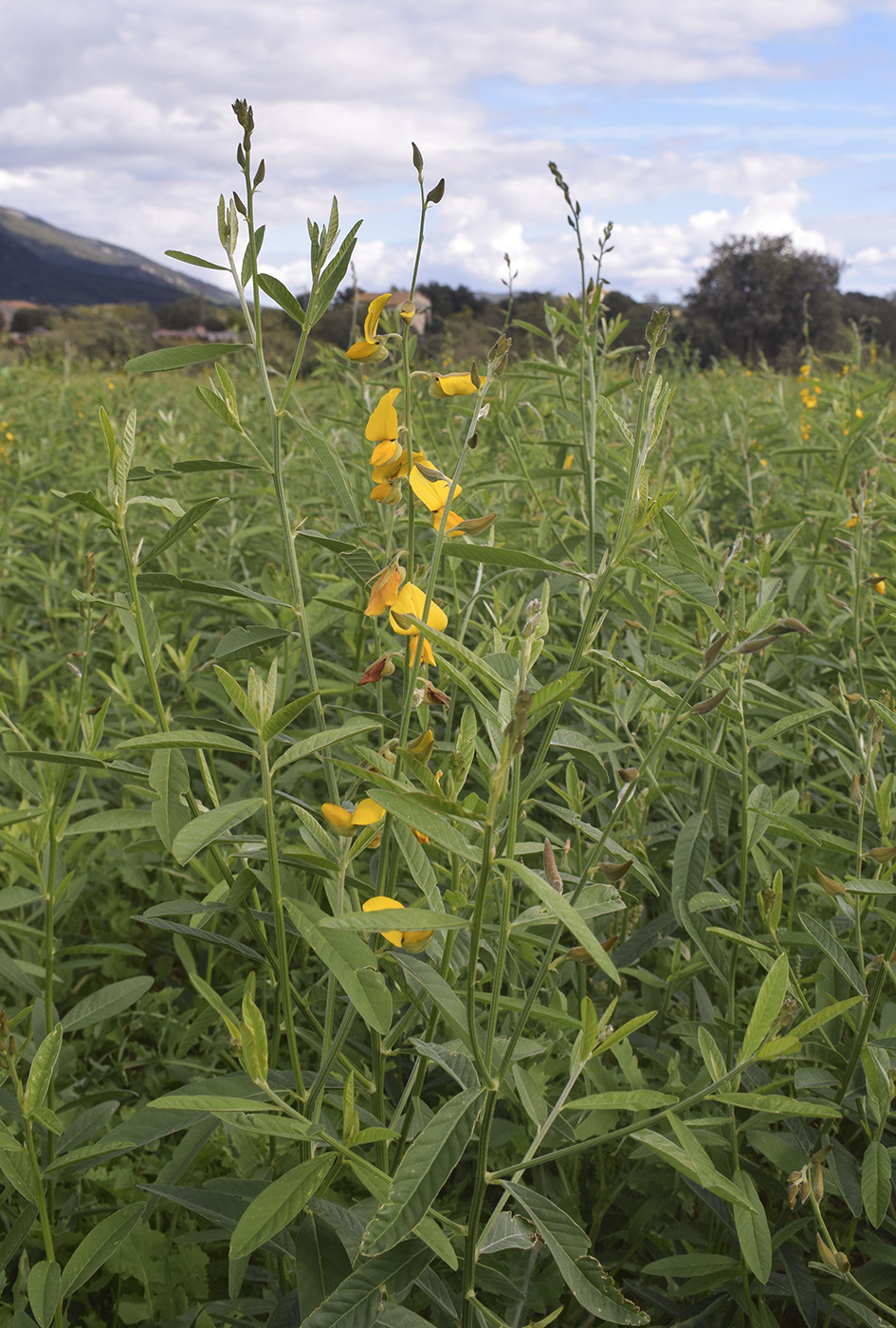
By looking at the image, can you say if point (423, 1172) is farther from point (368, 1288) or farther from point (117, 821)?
point (117, 821)

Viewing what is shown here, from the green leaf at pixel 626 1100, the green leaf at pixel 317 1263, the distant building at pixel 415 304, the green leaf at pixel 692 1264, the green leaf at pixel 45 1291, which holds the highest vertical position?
the distant building at pixel 415 304

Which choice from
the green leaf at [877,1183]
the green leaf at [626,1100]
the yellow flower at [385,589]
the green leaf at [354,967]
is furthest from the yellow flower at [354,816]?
the green leaf at [877,1183]

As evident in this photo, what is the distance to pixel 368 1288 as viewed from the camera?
811mm

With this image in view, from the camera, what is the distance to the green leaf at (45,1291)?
3.21ft

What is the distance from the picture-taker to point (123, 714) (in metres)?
2.48

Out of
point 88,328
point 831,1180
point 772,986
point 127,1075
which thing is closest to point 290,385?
point 772,986

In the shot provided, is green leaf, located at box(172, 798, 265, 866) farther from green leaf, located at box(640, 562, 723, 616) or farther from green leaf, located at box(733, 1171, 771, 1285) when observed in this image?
green leaf, located at box(733, 1171, 771, 1285)

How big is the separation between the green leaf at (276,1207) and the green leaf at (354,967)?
0.14 metres

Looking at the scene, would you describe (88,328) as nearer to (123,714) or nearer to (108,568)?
(108,568)

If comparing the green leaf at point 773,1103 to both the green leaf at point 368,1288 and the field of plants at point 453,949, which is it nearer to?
the field of plants at point 453,949

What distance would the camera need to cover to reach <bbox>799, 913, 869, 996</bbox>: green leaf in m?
1.15

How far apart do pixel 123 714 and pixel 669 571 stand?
5.88 feet

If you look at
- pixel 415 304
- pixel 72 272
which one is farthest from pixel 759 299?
pixel 72 272

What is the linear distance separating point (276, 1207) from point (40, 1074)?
12.4 inches
